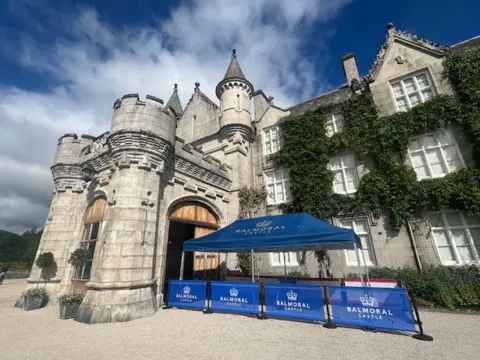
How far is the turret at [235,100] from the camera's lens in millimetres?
15977

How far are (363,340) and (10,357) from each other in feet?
24.0

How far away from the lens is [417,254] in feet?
33.5

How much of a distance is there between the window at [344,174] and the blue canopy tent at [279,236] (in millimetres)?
4922

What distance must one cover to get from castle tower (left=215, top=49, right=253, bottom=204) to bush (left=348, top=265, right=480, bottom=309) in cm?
967

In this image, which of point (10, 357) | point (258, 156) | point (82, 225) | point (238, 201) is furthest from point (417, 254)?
point (82, 225)

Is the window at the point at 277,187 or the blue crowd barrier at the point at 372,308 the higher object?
the window at the point at 277,187

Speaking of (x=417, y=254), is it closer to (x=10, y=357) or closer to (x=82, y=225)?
(x=10, y=357)

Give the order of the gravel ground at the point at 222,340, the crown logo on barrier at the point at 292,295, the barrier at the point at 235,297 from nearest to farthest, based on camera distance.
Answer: the gravel ground at the point at 222,340, the crown logo on barrier at the point at 292,295, the barrier at the point at 235,297

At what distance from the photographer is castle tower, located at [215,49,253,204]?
50.5 ft

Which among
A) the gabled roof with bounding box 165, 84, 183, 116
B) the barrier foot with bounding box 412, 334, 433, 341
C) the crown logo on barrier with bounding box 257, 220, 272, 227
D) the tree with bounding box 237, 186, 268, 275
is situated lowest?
the barrier foot with bounding box 412, 334, 433, 341

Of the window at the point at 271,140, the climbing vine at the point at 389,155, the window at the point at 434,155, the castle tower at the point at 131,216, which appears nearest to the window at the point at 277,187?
the climbing vine at the point at 389,155

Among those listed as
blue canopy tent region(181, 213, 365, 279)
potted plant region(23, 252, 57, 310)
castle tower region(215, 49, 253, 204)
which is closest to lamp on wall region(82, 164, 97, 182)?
potted plant region(23, 252, 57, 310)

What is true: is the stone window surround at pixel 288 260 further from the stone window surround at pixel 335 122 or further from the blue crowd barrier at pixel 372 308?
the stone window surround at pixel 335 122

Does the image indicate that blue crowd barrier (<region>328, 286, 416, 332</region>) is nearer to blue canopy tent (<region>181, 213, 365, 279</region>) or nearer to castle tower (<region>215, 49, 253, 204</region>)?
blue canopy tent (<region>181, 213, 365, 279</region>)
